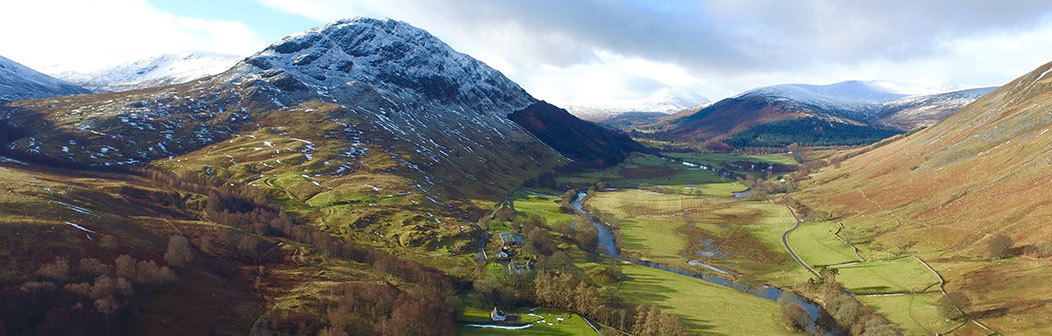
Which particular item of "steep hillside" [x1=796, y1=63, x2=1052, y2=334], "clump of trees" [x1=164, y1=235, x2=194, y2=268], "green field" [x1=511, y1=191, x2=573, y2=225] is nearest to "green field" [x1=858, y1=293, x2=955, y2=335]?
"steep hillside" [x1=796, y1=63, x2=1052, y2=334]

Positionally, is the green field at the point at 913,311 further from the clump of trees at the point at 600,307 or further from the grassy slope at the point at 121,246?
the grassy slope at the point at 121,246

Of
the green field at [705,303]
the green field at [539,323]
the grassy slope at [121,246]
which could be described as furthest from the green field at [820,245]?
the grassy slope at [121,246]

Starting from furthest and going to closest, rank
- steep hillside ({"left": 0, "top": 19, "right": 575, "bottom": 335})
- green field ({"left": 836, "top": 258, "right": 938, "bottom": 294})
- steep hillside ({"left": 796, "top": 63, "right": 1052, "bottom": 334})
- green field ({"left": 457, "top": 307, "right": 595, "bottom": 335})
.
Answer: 1. green field ({"left": 836, "top": 258, "right": 938, "bottom": 294})
2. steep hillside ({"left": 796, "top": 63, "right": 1052, "bottom": 334})
3. green field ({"left": 457, "top": 307, "right": 595, "bottom": 335})
4. steep hillside ({"left": 0, "top": 19, "right": 575, "bottom": 335})

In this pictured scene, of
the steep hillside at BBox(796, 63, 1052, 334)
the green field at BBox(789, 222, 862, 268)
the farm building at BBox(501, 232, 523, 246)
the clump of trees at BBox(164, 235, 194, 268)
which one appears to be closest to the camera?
the clump of trees at BBox(164, 235, 194, 268)

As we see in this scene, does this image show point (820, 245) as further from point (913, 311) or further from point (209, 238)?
point (209, 238)

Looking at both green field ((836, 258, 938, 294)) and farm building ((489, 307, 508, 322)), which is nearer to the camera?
farm building ((489, 307, 508, 322))

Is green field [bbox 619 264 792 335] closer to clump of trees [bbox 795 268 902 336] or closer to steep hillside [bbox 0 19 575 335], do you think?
clump of trees [bbox 795 268 902 336]

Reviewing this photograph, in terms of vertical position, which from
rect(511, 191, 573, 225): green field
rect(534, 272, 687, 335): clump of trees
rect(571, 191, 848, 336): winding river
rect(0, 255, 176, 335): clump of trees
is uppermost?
rect(0, 255, 176, 335): clump of trees

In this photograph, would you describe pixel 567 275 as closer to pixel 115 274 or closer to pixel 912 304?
pixel 912 304

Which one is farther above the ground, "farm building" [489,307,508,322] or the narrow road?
the narrow road
